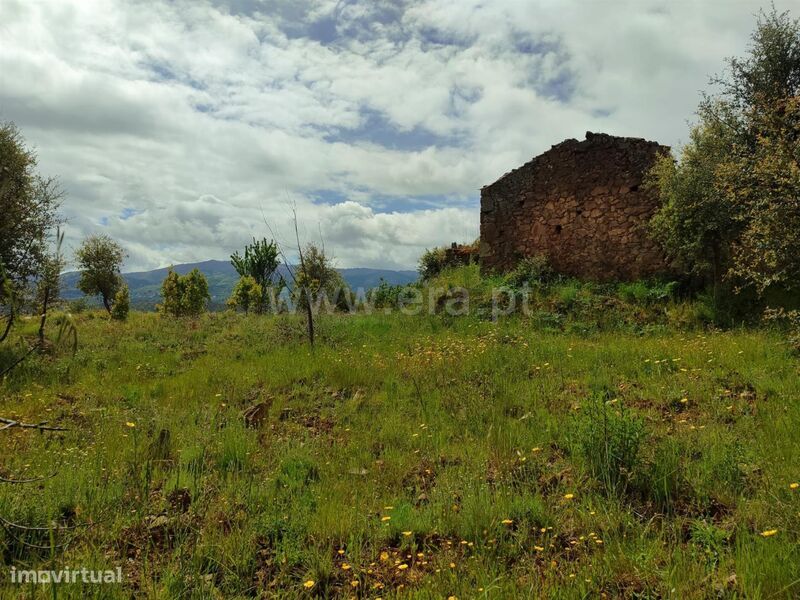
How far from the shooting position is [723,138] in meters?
11.1

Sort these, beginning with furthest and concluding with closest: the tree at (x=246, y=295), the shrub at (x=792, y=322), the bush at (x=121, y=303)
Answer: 1. the tree at (x=246, y=295)
2. the bush at (x=121, y=303)
3. the shrub at (x=792, y=322)

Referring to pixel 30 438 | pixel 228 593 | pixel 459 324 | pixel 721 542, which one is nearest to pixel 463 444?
pixel 721 542

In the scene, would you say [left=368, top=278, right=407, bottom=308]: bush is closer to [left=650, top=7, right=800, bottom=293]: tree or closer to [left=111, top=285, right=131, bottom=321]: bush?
[left=650, top=7, right=800, bottom=293]: tree

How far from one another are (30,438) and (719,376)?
9106 millimetres

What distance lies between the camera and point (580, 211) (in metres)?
14.9

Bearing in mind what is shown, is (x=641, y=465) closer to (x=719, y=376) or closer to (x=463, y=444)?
(x=463, y=444)

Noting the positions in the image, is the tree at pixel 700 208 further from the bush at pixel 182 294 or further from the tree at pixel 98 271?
the tree at pixel 98 271

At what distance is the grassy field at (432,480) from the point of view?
2.98m

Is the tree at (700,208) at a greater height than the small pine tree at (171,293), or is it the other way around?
the tree at (700,208)

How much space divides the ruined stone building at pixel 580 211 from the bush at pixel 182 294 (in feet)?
67.2

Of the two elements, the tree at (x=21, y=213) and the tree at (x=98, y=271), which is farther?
the tree at (x=98, y=271)

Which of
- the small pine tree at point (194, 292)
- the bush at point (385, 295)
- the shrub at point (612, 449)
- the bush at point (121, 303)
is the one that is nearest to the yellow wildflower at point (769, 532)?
the shrub at point (612, 449)

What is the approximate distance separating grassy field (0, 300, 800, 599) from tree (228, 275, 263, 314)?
64.5ft

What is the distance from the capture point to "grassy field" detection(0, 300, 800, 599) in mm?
2984
